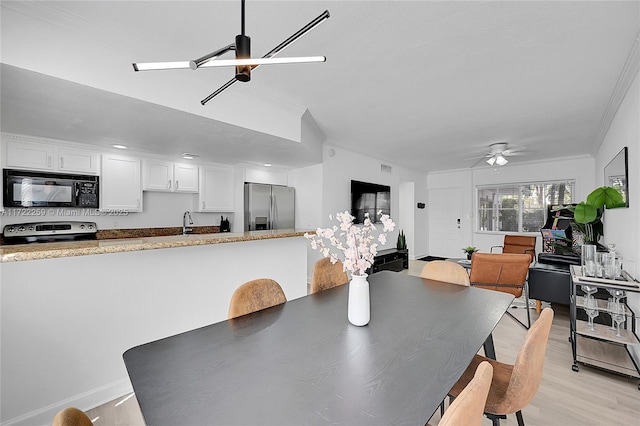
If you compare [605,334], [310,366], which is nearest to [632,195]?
[605,334]

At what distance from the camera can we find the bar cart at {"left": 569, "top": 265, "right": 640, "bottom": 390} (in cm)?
228

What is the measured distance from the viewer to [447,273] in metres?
2.37

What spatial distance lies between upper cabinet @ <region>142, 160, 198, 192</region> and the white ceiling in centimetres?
48

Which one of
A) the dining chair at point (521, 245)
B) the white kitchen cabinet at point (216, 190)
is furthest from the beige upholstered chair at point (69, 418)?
the dining chair at point (521, 245)

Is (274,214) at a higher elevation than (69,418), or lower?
higher

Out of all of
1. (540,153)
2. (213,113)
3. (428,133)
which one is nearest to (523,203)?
(540,153)

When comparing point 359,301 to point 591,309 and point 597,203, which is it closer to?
point 591,309

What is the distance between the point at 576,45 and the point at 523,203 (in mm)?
5673

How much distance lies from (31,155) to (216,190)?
2.33 m

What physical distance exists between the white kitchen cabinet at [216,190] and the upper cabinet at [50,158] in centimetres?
148

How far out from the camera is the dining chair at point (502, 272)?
10.5 ft

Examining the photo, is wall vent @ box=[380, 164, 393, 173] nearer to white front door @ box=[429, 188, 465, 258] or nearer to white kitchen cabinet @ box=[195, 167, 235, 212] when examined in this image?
white front door @ box=[429, 188, 465, 258]

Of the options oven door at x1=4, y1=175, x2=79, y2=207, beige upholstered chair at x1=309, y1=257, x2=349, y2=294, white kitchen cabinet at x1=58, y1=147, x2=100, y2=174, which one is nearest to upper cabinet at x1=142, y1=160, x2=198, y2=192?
white kitchen cabinet at x1=58, y1=147, x2=100, y2=174

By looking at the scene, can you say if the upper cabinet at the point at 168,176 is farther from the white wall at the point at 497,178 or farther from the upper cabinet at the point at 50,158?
the white wall at the point at 497,178
